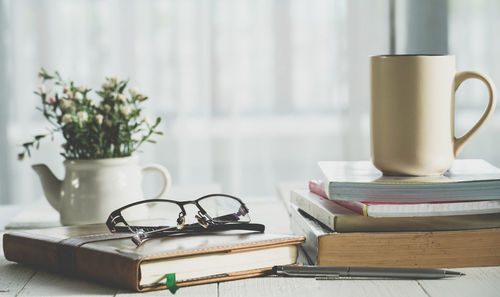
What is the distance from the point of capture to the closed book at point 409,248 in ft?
2.54

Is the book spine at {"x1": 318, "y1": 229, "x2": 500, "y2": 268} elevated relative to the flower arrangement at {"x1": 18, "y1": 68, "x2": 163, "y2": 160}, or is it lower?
lower

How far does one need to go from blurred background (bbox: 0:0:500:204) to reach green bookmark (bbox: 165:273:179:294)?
8.48 ft

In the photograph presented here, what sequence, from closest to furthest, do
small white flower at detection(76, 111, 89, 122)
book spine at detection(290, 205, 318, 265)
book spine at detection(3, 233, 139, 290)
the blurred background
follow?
book spine at detection(3, 233, 139, 290) → book spine at detection(290, 205, 318, 265) → small white flower at detection(76, 111, 89, 122) → the blurred background

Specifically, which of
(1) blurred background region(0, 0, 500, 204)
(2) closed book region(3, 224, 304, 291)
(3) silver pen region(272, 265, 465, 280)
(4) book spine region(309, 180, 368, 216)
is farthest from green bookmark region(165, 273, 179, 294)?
(1) blurred background region(0, 0, 500, 204)

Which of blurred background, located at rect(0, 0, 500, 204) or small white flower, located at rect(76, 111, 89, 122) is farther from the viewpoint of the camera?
blurred background, located at rect(0, 0, 500, 204)

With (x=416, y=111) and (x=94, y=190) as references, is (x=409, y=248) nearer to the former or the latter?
(x=416, y=111)

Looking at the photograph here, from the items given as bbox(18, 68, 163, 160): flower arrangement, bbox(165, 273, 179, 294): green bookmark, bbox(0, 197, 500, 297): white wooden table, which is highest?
bbox(18, 68, 163, 160): flower arrangement

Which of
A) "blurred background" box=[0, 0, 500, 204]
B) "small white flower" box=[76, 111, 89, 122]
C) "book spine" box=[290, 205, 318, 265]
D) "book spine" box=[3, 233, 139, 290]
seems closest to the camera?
"book spine" box=[3, 233, 139, 290]

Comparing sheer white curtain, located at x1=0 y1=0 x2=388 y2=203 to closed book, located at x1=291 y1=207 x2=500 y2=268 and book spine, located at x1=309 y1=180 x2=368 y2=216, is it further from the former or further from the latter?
closed book, located at x1=291 y1=207 x2=500 y2=268

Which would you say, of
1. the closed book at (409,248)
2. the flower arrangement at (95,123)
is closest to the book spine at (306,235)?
the closed book at (409,248)

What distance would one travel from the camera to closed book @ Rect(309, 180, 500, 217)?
0.77 meters

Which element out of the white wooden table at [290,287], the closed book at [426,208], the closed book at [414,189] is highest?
the closed book at [414,189]

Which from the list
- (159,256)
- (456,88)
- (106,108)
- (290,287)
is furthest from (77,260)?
(456,88)

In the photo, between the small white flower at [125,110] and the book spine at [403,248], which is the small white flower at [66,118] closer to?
the small white flower at [125,110]
